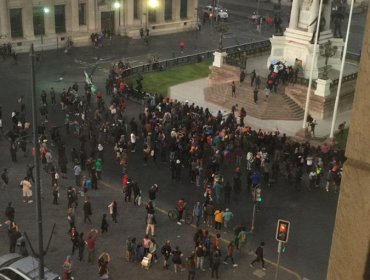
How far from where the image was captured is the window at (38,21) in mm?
52344

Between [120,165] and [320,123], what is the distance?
46.9ft

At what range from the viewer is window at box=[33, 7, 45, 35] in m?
52.3

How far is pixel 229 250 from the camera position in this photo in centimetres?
2056

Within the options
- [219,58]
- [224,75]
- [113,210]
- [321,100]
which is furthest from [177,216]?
[219,58]

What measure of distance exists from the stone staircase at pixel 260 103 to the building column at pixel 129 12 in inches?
844

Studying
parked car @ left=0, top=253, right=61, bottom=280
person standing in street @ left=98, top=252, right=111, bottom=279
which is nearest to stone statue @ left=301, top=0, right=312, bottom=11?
person standing in street @ left=98, top=252, right=111, bottom=279

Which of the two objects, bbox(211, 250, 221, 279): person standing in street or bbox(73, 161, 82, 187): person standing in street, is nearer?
bbox(211, 250, 221, 279): person standing in street

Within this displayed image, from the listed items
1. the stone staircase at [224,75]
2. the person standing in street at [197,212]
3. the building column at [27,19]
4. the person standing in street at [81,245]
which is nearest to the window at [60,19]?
the building column at [27,19]

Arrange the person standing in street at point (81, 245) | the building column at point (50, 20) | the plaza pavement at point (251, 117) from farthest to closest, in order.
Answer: the building column at point (50, 20), the plaza pavement at point (251, 117), the person standing in street at point (81, 245)

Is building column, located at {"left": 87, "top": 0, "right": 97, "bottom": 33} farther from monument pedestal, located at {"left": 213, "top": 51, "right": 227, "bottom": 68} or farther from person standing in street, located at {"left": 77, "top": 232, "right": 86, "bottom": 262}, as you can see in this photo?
person standing in street, located at {"left": 77, "top": 232, "right": 86, "bottom": 262}

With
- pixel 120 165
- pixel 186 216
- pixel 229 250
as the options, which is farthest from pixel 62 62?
pixel 229 250

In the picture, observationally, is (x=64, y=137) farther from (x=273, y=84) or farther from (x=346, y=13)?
(x=346, y=13)

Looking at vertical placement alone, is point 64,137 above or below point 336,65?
below

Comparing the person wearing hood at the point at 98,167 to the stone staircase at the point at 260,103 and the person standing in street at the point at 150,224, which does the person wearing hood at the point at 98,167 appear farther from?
the stone staircase at the point at 260,103
